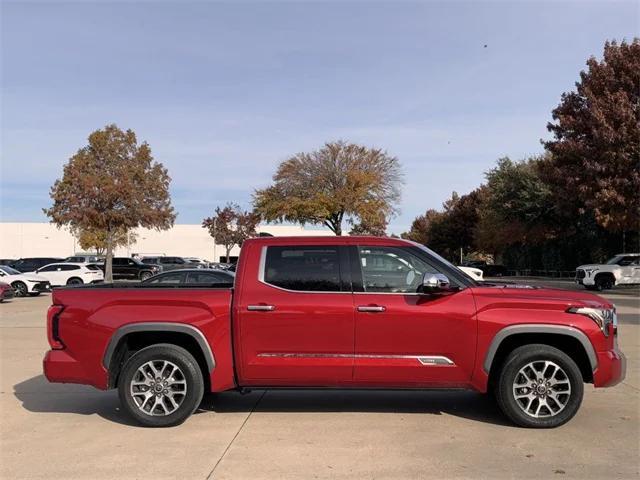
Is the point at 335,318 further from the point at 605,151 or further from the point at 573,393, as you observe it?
the point at 605,151

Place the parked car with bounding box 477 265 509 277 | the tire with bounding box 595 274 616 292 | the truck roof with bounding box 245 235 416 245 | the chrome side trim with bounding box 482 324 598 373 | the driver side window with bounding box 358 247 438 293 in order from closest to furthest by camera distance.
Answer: the chrome side trim with bounding box 482 324 598 373
the driver side window with bounding box 358 247 438 293
the truck roof with bounding box 245 235 416 245
the tire with bounding box 595 274 616 292
the parked car with bounding box 477 265 509 277

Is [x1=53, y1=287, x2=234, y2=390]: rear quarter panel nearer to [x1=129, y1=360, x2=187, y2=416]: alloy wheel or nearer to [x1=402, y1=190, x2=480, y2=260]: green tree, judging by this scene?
[x1=129, y1=360, x2=187, y2=416]: alloy wheel

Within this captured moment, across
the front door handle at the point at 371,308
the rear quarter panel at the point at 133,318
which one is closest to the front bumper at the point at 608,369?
the front door handle at the point at 371,308

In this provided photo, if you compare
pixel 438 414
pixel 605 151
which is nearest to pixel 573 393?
pixel 438 414

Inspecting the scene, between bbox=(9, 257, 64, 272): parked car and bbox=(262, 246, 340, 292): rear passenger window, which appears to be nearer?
bbox=(262, 246, 340, 292): rear passenger window

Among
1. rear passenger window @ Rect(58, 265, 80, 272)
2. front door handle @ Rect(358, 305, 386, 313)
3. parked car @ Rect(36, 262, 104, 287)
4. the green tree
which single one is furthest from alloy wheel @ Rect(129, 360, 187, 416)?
the green tree

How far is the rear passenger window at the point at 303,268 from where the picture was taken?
6.14 m

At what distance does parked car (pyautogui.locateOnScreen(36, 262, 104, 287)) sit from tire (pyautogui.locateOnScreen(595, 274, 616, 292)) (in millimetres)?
22987

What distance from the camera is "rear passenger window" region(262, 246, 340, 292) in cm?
614

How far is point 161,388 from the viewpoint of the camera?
6074 mm

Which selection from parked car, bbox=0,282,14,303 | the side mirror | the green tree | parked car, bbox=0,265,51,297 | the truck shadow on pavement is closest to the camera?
the side mirror

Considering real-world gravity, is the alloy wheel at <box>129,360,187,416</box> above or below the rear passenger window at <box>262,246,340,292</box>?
below

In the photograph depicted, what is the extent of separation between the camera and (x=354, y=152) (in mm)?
42125

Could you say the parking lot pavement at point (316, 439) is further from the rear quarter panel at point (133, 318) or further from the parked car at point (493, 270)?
the parked car at point (493, 270)
